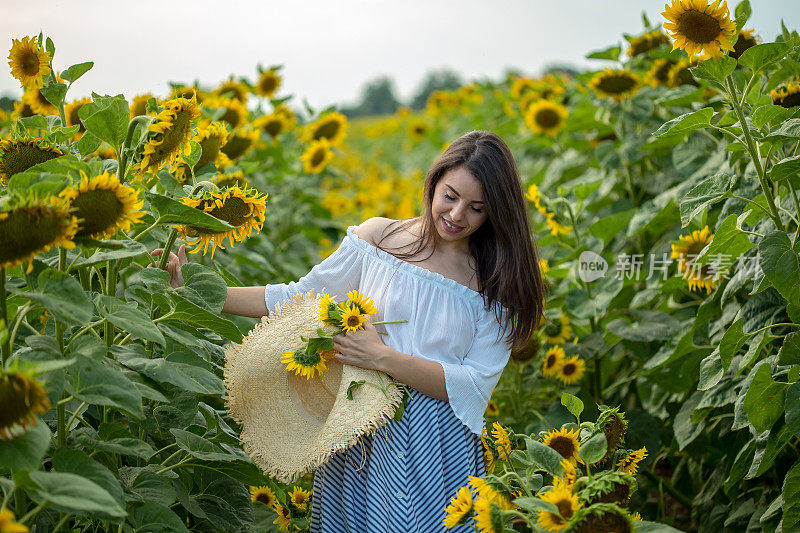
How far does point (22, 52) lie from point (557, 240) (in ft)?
5.83

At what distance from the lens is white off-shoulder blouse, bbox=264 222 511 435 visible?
5.88 ft

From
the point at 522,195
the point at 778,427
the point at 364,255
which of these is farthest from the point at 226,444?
the point at 778,427

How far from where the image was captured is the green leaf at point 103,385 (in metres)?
1.17

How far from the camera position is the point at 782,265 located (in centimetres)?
174

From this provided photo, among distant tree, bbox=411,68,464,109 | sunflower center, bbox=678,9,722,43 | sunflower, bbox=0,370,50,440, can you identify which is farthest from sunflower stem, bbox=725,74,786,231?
distant tree, bbox=411,68,464,109

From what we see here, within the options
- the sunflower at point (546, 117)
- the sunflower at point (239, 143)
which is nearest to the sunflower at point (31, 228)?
the sunflower at point (239, 143)

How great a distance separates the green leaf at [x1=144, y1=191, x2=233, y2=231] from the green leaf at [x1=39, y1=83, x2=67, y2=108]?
0.45 m

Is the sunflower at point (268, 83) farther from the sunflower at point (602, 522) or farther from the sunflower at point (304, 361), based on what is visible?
the sunflower at point (602, 522)

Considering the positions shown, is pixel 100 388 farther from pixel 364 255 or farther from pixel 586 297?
pixel 586 297

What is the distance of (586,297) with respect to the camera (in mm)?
2643

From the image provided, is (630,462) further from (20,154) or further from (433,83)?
(433,83)

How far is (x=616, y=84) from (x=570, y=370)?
4.38 feet

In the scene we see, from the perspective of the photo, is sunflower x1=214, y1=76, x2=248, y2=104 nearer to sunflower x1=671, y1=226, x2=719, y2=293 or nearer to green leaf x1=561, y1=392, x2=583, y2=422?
sunflower x1=671, y1=226, x2=719, y2=293

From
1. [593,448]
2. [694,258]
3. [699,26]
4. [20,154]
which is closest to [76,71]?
[20,154]
